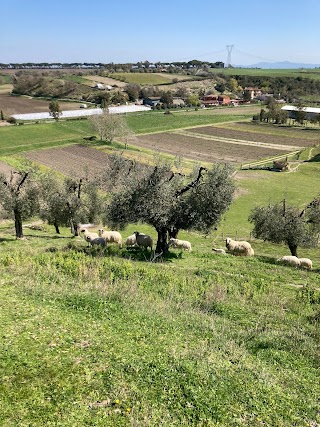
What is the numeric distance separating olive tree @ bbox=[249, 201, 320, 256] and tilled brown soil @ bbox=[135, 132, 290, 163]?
49978 mm

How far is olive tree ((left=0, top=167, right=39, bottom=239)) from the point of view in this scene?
3209 cm

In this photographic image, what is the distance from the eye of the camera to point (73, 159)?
81062mm

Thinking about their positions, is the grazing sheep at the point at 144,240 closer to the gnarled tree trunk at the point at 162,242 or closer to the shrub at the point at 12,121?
the gnarled tree trunk at the point at 162,242

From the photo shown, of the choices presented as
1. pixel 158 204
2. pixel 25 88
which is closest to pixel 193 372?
pixel 158 204

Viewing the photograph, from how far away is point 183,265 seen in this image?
24.7 metres

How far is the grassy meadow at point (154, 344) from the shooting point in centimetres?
1016

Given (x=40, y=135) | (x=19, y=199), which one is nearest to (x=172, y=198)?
(x=19, y=199)

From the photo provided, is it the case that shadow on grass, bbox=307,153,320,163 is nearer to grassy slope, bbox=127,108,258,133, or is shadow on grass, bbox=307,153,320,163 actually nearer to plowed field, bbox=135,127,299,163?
plowed field, bbox=135,127,299,163

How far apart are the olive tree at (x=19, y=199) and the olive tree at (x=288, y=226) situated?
20114 mm

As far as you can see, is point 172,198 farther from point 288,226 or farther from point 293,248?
point 293,248

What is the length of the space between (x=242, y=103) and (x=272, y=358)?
18826 centimetres

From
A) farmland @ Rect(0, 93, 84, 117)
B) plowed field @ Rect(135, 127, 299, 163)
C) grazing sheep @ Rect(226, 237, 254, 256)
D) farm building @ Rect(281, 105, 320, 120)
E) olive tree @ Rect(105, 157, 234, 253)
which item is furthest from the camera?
farmland @ Rect(0, 93, 84, 117)

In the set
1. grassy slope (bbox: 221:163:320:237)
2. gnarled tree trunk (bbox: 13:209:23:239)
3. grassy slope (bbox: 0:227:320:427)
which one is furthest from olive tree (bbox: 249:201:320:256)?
gnarled tree trunk (bbox: 13:209:23:239)

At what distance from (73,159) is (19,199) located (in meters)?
50.3
